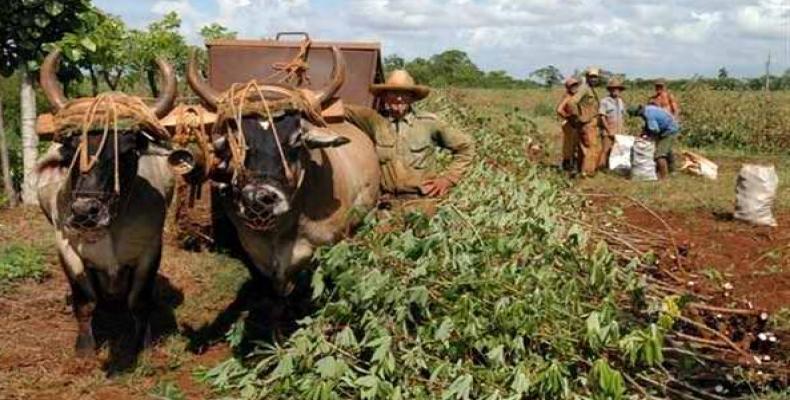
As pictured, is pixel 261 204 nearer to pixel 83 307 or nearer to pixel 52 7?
pixel 83 307

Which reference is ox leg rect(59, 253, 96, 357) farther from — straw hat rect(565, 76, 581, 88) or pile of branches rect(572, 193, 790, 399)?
straw hat rect(565, 76, 581, 88)

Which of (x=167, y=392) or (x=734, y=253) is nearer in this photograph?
(x=167, y=392)

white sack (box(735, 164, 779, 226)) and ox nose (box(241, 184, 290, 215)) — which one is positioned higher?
ox nose (box(241, 184, 290, 215))

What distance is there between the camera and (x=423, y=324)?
453 centimetres

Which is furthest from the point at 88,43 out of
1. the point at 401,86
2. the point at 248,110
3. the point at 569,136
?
the point at 569,136

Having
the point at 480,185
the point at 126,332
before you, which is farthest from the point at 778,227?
the point at 126,332

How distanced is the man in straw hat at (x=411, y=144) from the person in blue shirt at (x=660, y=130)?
6.90 metres

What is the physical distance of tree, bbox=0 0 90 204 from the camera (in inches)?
344

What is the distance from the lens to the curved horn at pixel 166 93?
17.3 ft

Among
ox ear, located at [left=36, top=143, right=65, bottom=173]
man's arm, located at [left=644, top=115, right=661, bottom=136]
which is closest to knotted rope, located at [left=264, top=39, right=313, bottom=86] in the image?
ox ear, located at [left=36, top=143, right=65, bottom=173]

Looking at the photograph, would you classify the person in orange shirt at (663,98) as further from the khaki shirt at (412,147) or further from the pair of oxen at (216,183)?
the pair of oxen at (216,183)

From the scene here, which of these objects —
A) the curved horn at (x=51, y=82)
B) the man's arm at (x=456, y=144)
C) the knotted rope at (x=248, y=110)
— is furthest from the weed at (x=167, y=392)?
the man's arm at (x=456, y=144)

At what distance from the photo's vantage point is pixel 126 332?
6.21 meters

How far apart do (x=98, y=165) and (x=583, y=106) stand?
9571 millimetres
